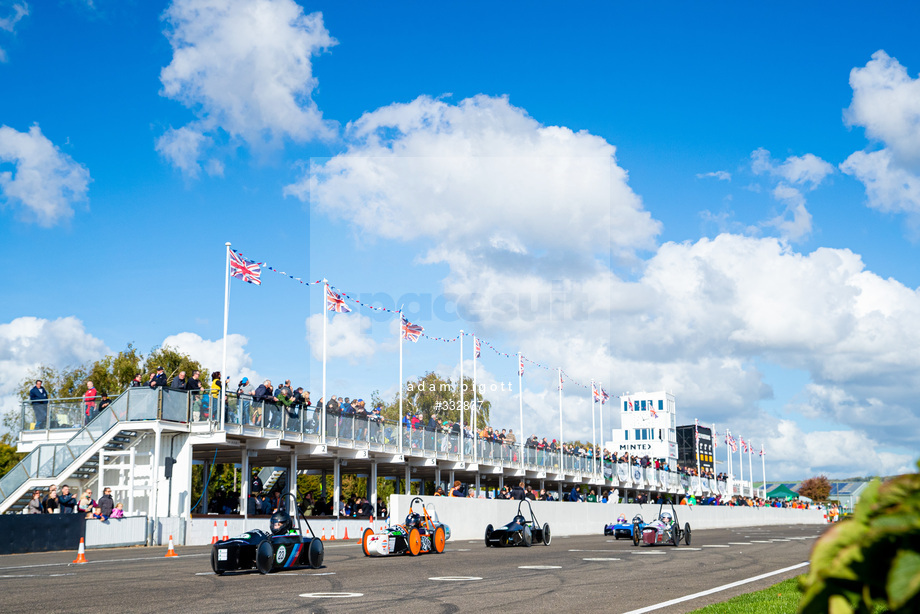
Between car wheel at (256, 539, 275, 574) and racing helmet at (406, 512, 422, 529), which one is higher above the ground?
racing helmet at (406, 512, 422, 529)

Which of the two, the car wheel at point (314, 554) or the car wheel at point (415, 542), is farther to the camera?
the car wheel at point (415, 542)

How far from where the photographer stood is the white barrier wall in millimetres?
33781

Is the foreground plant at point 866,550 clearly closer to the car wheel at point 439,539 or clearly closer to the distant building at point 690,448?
the car wheel at point 439,539

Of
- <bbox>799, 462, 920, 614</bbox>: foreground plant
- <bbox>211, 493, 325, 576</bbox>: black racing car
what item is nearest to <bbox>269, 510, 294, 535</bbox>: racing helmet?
<bbox>211, 493, 325, 576</bbox>: black racing car

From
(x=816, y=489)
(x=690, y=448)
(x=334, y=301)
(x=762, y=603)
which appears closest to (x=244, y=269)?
(x=334, y=301)

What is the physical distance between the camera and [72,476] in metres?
31.0

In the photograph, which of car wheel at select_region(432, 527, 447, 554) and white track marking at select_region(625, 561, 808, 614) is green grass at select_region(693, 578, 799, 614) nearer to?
white track marking at select_region(625, 561, 808, 614)

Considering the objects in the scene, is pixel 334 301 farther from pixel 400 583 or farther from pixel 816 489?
pixel 816 489

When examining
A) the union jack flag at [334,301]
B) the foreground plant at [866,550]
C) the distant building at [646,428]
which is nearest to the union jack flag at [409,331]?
the union jack flag at [334,301]

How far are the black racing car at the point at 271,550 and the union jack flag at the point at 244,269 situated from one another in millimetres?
15519

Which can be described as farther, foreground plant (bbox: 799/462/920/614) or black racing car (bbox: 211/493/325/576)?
black racing car (bbox: 211/493/325/576)

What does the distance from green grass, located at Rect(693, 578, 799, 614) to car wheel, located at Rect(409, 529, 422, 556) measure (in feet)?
33.6

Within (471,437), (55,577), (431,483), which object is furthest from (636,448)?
(55,577)

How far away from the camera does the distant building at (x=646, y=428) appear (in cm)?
11969
